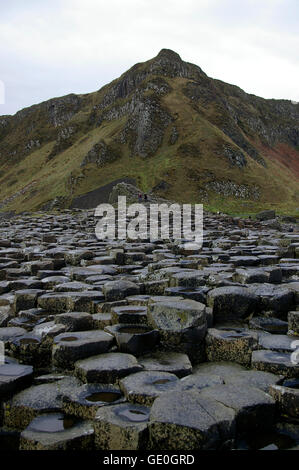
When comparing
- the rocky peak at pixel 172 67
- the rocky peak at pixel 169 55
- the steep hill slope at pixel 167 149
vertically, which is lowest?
the steep hill slope at pixel 167 149

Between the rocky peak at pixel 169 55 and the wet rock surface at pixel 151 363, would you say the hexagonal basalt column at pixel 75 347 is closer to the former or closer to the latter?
the wet rock surface at pixel 151 363

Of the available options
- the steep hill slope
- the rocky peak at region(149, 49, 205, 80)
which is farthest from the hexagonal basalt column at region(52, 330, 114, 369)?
the rocky peak at region(149, 49, 205, 80)

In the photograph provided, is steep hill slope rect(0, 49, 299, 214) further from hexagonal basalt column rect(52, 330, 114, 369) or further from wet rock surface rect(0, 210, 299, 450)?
hexagonal basalt column rect(52, 330, 114, 369)

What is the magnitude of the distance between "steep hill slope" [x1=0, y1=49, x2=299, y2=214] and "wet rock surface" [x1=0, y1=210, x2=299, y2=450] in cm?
3187

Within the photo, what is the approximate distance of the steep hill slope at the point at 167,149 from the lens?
5400 centimetres

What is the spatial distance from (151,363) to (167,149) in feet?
199

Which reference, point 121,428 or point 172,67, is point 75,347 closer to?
point 121,428

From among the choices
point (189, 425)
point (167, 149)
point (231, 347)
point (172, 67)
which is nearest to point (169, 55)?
point (172, 67)

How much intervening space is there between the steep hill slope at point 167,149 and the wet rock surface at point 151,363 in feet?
105

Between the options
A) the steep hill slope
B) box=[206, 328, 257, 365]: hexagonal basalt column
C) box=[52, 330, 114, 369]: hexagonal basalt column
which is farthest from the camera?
the steep hill slope

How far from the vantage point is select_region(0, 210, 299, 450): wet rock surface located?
9.52ft

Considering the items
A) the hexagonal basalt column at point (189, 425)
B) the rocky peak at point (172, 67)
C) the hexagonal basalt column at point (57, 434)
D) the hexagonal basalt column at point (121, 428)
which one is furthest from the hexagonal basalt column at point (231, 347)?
the rocky peak at point (172, 67)

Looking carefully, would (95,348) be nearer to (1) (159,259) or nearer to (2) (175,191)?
(1) (159,259)

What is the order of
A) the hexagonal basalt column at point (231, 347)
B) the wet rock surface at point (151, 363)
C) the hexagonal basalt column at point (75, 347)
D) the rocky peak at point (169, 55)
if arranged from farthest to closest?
the rocky peak at point (169, 55) < the hexagonal basalt column at point (231, 347) < the hexagonal basalt column at point (75, 347) < the wet rock surface at point (151, 363)
